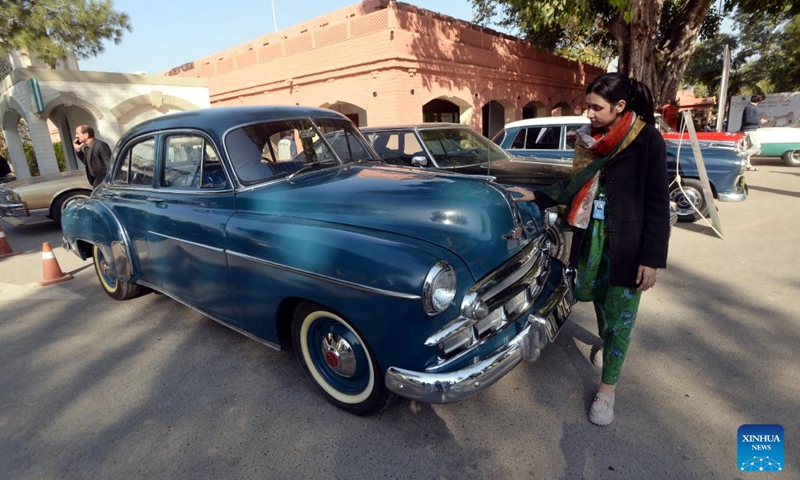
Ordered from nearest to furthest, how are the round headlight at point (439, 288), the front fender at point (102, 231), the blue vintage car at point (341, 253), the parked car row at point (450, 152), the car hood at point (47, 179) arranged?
1. the round headlight at point (439, 288)
2. the blue vintage car at point (341, 253)
3. the front fender at point (102, 231)
4. the parked car row at point (450, 152)
5. the car hood at point (47, 179)

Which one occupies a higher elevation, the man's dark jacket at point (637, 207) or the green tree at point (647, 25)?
the green tree at point (647, 25)

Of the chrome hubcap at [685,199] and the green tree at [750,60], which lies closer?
the chrome hubcap at [685,199]

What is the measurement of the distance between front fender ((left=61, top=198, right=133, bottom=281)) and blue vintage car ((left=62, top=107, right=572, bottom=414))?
0.03 m

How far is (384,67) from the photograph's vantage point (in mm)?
11195

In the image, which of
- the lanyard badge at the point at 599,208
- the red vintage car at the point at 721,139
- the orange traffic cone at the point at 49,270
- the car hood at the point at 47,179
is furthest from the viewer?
the car hood at the point at 47,179

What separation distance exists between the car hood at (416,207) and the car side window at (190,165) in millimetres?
424

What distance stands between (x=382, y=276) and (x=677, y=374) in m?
2.19

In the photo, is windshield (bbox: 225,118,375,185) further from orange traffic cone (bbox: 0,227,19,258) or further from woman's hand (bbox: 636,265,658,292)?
orange traffic cone (bbox: 0,227,19,258)

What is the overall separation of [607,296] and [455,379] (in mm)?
1059

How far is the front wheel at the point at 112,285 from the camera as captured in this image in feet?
14.6

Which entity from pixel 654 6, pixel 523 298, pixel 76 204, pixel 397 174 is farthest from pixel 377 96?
pixel 523 298

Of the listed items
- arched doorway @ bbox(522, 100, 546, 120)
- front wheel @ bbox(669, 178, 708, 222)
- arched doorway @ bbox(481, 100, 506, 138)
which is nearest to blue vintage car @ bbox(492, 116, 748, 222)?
front wheel @ bbox(669, 178, 708, 222)

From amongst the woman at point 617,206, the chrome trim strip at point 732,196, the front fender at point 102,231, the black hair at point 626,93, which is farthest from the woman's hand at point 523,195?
the chrome trim strip at point 732,196

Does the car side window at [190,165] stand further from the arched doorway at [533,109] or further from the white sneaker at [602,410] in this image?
the arched doorway at [533,109]
